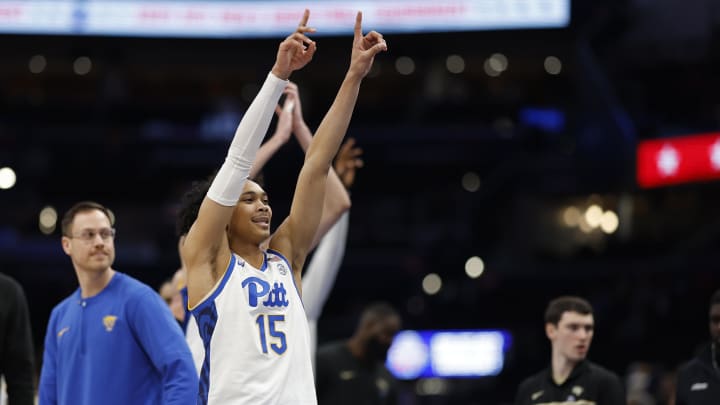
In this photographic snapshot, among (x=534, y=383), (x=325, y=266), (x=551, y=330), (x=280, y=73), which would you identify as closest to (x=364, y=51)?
(x=280, y=73)

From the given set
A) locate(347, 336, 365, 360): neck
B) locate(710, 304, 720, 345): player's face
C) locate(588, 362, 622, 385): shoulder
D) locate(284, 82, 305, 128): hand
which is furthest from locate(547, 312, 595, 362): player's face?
locate(284, 82, 305, 128): hand

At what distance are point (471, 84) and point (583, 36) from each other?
9070 millimetres

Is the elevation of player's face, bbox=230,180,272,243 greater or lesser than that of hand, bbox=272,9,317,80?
lesser

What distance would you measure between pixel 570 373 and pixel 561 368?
67 millimetres

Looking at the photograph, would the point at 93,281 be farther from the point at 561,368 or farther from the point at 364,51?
the point at 561,368

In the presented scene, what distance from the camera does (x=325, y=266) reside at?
6652mm

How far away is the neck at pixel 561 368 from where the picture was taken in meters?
6.80

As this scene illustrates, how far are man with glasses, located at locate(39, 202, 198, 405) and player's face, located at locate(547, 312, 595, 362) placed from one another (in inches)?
101

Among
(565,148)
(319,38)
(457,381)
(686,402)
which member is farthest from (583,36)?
(686,402)

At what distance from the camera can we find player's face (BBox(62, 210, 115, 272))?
18.2 feet

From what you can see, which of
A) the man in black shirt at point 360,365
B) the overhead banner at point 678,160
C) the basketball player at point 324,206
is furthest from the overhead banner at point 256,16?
the basketball player at point 324,206

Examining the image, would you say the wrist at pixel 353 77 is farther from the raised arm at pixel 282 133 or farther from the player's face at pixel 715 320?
the player's face at pixel 715 320

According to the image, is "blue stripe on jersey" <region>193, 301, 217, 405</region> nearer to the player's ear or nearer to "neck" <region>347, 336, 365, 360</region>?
the player's ear

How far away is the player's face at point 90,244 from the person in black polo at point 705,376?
11.7 ft
